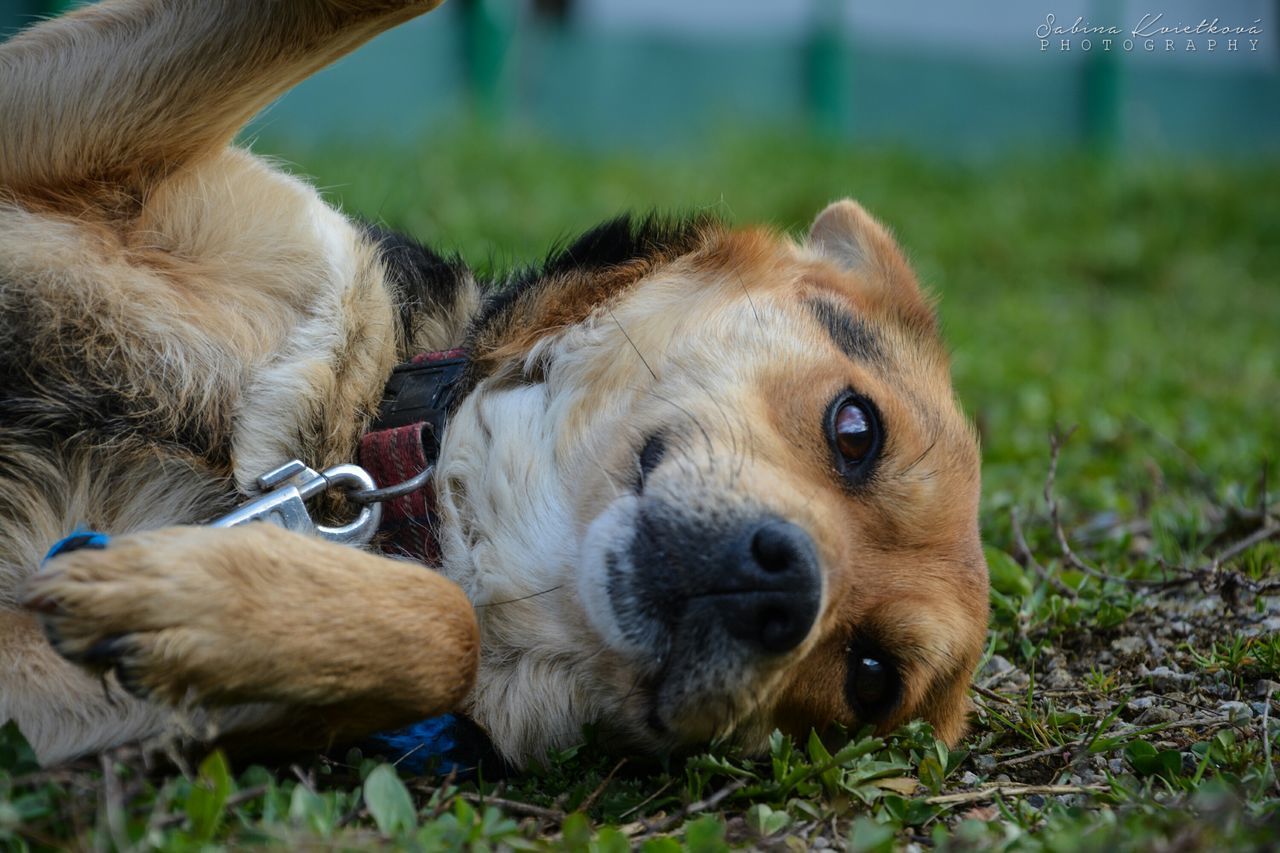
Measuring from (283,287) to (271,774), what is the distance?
4.37ft

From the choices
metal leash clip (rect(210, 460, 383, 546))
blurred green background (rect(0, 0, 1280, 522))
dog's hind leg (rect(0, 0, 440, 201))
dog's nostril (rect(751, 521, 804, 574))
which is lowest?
blurred green background (rect(0, 0, 1280, 522))

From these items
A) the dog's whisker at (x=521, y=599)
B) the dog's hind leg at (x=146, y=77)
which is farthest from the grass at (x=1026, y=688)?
the dog's hind leg at (x=146, y=77)

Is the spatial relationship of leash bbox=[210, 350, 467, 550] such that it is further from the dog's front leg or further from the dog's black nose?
the dog's black nose

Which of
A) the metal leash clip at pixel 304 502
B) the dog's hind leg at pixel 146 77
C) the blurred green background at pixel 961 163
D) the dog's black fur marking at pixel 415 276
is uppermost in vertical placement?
the dog's hind leg at pixel 146 77

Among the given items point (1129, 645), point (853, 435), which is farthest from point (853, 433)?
point (1129, 645)

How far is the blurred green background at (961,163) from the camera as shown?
6.48 metres

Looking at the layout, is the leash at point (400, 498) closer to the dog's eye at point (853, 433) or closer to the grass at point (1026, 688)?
the grass at point (1026, 688)

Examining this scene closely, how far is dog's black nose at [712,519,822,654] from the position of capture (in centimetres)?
263

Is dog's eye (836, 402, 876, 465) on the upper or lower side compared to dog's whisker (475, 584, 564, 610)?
upper

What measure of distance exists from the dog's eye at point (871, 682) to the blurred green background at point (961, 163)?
5.30 ft

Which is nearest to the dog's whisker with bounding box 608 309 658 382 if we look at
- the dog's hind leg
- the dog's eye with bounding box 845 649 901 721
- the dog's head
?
the dog's head

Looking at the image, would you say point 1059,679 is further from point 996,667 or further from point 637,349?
point 637,349

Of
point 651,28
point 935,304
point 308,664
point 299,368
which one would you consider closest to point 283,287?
point 299,368

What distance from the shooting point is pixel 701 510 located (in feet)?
8.92
